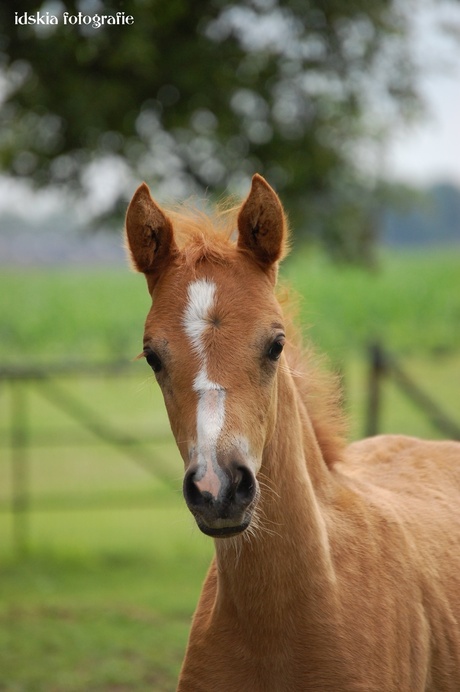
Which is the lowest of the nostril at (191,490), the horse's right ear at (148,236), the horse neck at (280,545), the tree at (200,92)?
the horse neck at (280,545)

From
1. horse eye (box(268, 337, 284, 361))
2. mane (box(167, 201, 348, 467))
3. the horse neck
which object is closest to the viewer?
horse eye (box(268, 337, 284, 361))

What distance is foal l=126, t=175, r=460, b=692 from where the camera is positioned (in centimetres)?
269

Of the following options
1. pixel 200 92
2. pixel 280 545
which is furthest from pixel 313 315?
pixel 280 545

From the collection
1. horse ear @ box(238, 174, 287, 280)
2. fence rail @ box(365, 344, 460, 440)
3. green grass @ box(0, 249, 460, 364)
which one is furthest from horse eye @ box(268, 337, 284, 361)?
green grass @ box(0, 249, 460, 364)

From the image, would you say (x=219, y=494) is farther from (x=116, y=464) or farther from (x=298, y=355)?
(x=116, y=464)

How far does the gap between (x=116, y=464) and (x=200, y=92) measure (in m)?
8.99

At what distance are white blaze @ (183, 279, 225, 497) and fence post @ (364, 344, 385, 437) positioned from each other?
250 inches

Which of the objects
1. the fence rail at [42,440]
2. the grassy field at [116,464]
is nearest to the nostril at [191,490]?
the grassy field at [116,464]

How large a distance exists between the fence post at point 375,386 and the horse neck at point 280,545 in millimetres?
6127

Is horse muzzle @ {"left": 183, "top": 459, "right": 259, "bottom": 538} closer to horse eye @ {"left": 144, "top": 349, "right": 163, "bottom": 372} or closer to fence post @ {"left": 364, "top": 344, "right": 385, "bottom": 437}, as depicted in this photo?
horse eye @ {"left": 144, "top": 349, "right": 163, "bottom": 372}

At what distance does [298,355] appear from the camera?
3609 millimetres

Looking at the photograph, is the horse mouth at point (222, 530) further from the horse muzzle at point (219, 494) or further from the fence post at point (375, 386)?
the fence post at point (375, 386)

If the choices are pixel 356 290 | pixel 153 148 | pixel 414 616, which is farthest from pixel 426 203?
pixel 414 616

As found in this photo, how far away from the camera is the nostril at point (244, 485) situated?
255 cm
